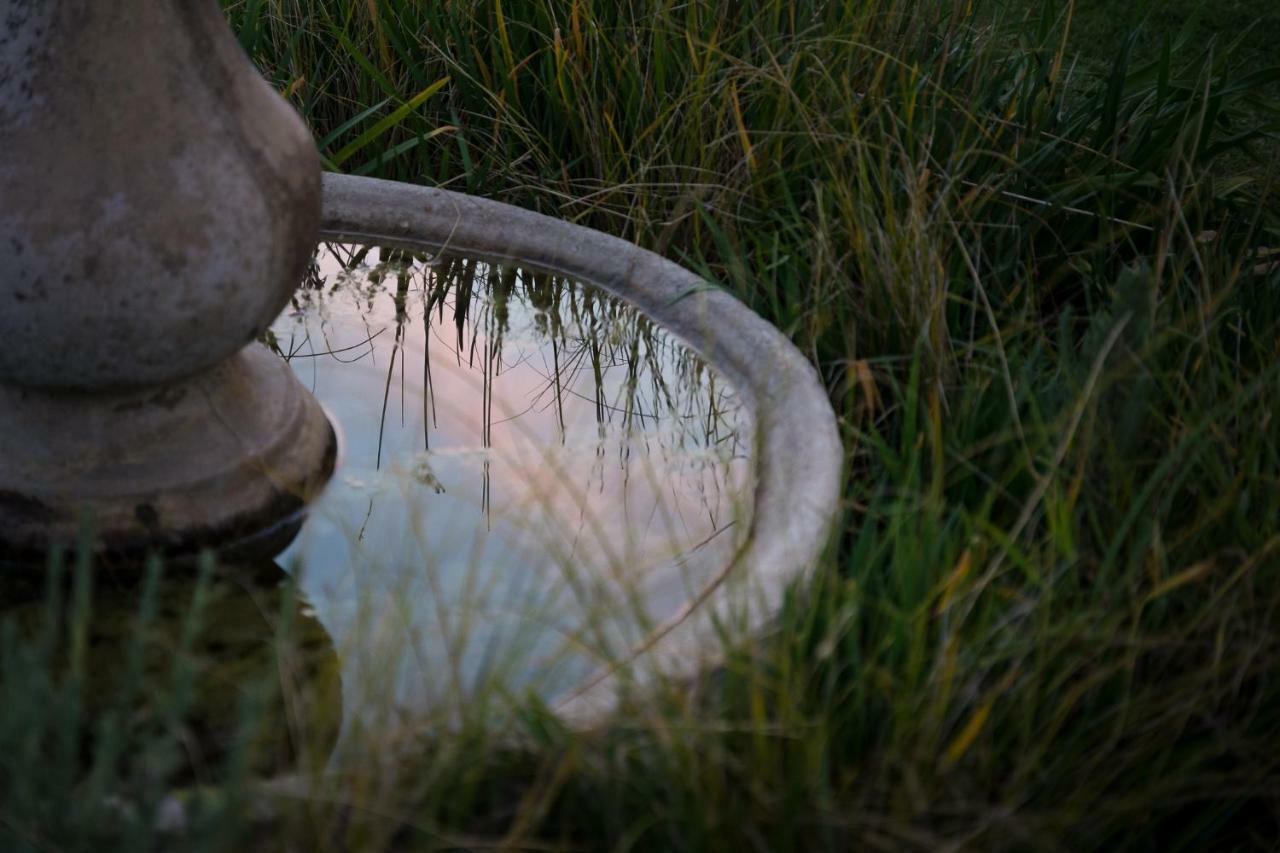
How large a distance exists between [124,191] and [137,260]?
69 millimetres

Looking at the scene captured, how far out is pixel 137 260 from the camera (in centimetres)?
141

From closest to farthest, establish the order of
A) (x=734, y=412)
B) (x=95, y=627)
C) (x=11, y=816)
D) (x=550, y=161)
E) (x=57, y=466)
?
(x=11, y=816) < (x=95, y=627) < (x=57, y=466) < (x=734, y=412) < (x=550, y=161)

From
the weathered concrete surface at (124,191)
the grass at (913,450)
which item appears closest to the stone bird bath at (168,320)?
the weathered concrete surface at (124,191)

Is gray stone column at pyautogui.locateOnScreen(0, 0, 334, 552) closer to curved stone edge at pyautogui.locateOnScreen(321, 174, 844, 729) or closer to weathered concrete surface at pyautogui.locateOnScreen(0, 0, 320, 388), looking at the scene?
weathered concrete surface at pyautogui.locateOnScreen(0, 0, 320, 388)

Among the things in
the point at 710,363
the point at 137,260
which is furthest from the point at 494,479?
the point at 137,260

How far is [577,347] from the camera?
194 cm

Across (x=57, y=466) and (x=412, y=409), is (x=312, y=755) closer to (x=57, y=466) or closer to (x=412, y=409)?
(x=57, y=466)

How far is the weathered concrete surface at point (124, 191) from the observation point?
1.39 meters

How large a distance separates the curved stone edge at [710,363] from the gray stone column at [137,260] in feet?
1.71

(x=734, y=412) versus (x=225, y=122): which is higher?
(x=225, y=122)

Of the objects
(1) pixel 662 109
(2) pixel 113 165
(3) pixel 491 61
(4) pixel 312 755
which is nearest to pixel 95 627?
(4) pixel 312 755

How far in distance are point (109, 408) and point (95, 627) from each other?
0.90 feet

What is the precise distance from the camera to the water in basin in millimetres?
1322

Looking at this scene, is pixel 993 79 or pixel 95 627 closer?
pixel 95 627
